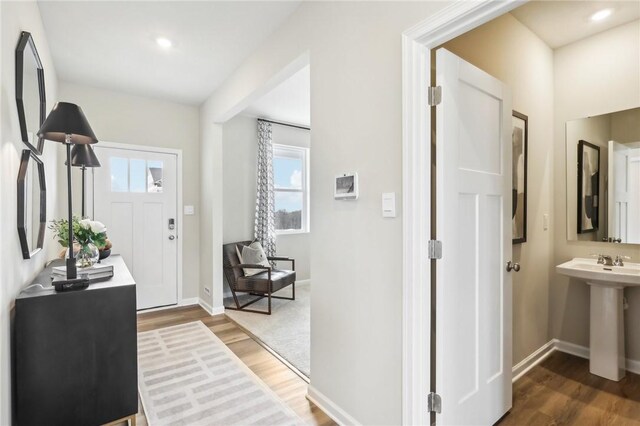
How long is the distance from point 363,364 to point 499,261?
39.2 inches

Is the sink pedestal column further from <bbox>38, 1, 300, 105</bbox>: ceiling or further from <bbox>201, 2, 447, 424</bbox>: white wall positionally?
<bbox>38, 1, 300, 105</bbox>: ceiling

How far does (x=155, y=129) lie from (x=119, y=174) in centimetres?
72

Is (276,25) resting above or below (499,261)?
above

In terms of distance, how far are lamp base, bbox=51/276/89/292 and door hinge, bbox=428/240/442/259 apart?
1.84 m

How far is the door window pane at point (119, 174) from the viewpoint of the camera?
148 inches

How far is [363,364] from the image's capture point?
5.61 ft

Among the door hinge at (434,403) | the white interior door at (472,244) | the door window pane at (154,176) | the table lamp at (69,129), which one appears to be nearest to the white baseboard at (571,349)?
the white interior door at (472,244)

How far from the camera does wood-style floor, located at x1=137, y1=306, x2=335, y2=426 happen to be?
199cm

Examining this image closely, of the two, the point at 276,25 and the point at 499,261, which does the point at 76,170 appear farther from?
the point at 499,261

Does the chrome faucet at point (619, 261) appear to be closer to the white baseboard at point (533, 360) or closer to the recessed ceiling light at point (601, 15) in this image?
the white baseboard at point (533, 360)

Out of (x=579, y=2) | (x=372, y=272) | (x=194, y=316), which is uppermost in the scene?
(x=579, y=2)

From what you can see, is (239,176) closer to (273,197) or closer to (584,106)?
(273,197)

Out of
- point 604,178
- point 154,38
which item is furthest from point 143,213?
point 604,178

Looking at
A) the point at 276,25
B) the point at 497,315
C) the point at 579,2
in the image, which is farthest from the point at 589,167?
the point at 276,25
